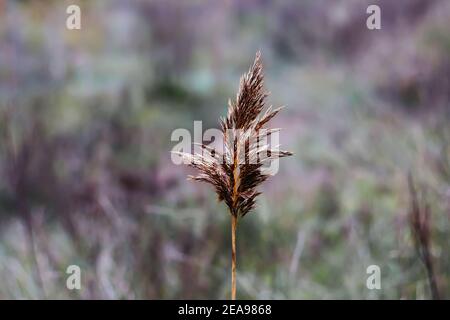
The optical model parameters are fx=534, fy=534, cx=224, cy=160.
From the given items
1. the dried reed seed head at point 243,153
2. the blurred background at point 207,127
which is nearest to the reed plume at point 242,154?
the dried reed seed head at point 243,153

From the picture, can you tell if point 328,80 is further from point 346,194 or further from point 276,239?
point 276,239

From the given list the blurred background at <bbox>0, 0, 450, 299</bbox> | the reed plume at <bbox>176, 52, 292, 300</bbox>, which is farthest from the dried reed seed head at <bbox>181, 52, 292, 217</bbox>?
the blurred background at <bbox>0, 0, 450, 299</bbox>

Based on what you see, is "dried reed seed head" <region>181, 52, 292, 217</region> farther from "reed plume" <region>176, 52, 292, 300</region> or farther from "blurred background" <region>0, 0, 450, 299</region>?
"blurred background" <region>0, 0, 450, 299</region>

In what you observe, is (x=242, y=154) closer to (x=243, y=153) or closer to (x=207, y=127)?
(x=243, y=153)

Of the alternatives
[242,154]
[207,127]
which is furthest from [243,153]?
[207,127]

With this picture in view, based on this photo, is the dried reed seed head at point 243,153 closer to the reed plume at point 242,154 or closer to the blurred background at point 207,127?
the reed plume at point 242,154
